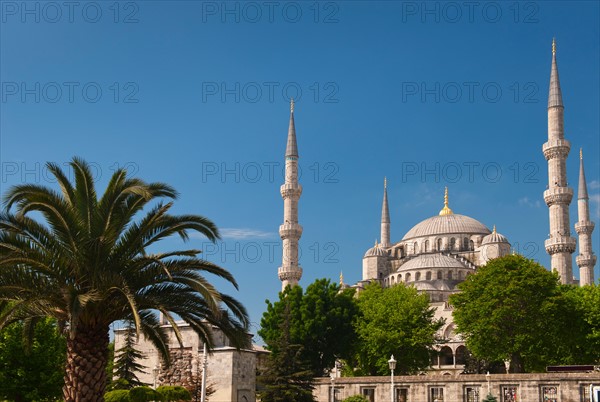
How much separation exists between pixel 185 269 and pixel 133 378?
25.9m

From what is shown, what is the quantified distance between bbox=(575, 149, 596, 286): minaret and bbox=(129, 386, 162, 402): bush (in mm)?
53728

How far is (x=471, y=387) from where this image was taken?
35.1 metres

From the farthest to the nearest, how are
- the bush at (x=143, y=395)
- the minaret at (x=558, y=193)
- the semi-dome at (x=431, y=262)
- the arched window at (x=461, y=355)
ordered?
the semi-dome at (x=431, y=262)
the arched window at (x=461, y=355)
the minaret at (x=558, y=193)
the bush at (x=143, y=395)

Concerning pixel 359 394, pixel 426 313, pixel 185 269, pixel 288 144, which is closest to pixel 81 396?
pixel 185 269

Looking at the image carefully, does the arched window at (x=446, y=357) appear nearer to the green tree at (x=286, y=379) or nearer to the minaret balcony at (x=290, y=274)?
the minaret balcony at (x=290, y=274)

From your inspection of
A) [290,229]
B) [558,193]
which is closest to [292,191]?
[290,229]

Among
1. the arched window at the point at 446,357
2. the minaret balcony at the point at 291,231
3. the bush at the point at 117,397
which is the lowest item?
the bush at the point at 117,397

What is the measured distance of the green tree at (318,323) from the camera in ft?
155

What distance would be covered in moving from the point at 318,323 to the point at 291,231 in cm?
2461

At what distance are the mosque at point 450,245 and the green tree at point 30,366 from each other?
29.6 m

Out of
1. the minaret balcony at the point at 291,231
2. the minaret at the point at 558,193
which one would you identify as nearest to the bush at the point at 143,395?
the minaret balcony at the point at 291,231

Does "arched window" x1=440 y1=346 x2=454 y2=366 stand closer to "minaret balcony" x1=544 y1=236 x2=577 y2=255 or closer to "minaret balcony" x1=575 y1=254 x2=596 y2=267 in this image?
"minaret balcony" x1=544 y1=236 x2=577 y2=255

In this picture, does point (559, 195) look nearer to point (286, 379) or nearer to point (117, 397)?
point (286, 379)

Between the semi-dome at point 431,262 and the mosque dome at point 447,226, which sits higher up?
the mosque dome at point 447,226
